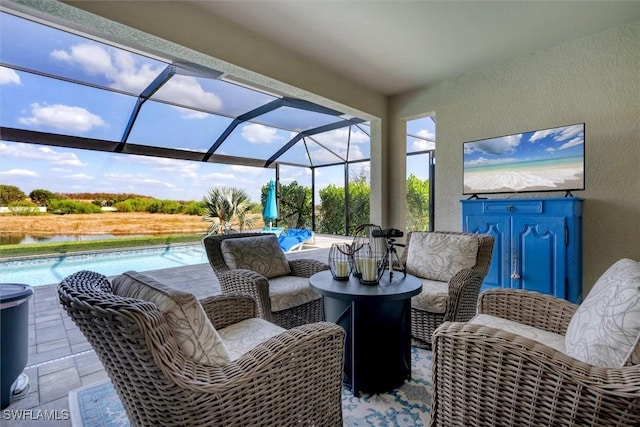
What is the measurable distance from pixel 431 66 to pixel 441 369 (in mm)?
3359

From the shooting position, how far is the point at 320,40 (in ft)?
9.61

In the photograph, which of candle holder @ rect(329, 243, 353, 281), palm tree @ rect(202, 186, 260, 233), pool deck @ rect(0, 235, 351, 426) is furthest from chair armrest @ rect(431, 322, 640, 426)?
palm tree @ rect(202, 186, 260, 233)

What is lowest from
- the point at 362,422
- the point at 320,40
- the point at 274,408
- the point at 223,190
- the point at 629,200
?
the point at 362,422

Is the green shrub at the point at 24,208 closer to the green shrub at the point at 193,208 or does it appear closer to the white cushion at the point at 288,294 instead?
the green shrub at the point at 193,208

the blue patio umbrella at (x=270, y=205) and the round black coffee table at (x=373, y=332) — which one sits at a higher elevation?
the blue patio umbrella at (x=270, y=205)

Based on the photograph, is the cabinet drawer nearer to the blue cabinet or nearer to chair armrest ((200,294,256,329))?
the blue cabinet

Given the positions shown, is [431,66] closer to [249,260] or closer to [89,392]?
[249,260]

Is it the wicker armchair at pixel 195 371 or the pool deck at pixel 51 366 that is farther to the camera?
the pool deck at pixel 51 366

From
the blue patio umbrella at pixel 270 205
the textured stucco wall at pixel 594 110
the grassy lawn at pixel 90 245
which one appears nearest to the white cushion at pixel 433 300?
the textured stucco wall at pixel 594 110

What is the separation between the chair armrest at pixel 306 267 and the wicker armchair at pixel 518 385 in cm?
162

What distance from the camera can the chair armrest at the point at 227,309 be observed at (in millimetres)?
1745

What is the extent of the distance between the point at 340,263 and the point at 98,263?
6.45m

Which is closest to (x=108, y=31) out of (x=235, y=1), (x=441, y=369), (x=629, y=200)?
(x=235, y=1)

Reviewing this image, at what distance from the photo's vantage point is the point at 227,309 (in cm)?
181
